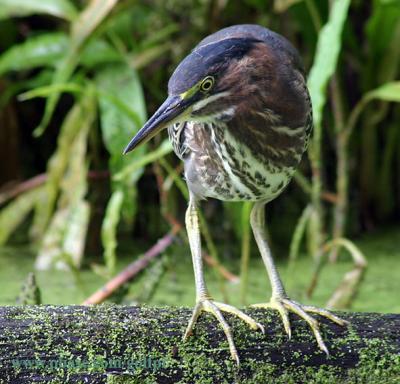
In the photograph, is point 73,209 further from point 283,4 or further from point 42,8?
point 283,4

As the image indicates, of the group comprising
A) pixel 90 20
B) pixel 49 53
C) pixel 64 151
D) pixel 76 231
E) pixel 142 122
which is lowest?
pixel 76 231

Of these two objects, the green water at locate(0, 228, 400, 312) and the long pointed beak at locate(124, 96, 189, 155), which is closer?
the long pointed beak at locate(124, 96, 189, 155)

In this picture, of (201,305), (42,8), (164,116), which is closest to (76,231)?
(42,8)

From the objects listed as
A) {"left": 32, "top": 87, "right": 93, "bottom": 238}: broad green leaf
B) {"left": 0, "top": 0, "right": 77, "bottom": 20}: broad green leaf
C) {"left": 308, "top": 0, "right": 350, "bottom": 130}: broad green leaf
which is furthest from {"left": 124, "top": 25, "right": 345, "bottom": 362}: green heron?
{"left": 0, "top": 0, "right": 77, "bottom": 20}: broad green leaf

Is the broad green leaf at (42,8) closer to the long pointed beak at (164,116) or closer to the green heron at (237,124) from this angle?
the green heron at (237,124)

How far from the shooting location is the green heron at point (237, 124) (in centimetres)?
190

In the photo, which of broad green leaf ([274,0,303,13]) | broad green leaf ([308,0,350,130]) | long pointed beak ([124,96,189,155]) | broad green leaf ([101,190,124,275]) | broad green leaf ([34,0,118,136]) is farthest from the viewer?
broad green leaf ([274,0,303,13])

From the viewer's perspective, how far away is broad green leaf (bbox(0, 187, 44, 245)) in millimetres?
3785

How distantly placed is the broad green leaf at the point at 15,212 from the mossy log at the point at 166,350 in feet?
6.06

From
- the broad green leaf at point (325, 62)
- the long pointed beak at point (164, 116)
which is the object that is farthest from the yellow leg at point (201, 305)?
the broad green leaf at point (325, 62)

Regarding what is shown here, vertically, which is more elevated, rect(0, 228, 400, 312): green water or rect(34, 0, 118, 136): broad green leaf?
rect(34, 0, 118, 136): broad green leaf

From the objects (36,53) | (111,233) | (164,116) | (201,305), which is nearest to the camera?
(164,116)

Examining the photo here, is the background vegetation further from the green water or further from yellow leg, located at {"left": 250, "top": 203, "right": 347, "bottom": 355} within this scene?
yellow leg, located at {"left": 250, "top": 203, "right": 347, "bottom": 355}

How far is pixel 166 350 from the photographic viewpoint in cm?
192
